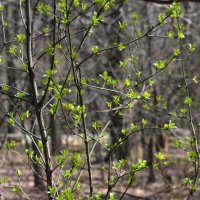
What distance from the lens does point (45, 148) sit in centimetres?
294

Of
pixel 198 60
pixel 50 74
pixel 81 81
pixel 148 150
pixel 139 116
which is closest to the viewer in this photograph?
pixel 50 74

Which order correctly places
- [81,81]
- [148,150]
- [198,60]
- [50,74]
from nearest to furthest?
[50,74]
[81,81]
[148,150]
[198,60]

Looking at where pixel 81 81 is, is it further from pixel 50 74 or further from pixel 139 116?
pixel 139 116

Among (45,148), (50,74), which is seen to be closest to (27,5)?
(50,74)

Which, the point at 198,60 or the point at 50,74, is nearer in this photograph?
the point at 50,74

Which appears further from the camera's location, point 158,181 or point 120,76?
point 158,181

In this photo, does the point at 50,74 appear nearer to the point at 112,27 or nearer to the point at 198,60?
the point at 112,27

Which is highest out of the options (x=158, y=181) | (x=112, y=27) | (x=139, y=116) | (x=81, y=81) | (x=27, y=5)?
(x=112, y=27)

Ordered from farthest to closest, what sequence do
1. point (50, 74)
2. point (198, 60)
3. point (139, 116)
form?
point (198, 60) < point (139, 116) < point (50, 74)

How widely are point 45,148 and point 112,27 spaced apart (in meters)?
7.38

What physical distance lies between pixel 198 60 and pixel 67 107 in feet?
31.4

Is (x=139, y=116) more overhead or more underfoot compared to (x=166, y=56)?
more underfoot

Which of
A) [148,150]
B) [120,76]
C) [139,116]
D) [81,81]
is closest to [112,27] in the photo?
[120,76]

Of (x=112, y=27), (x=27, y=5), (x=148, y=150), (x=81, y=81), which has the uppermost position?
(x=112, y=27)
